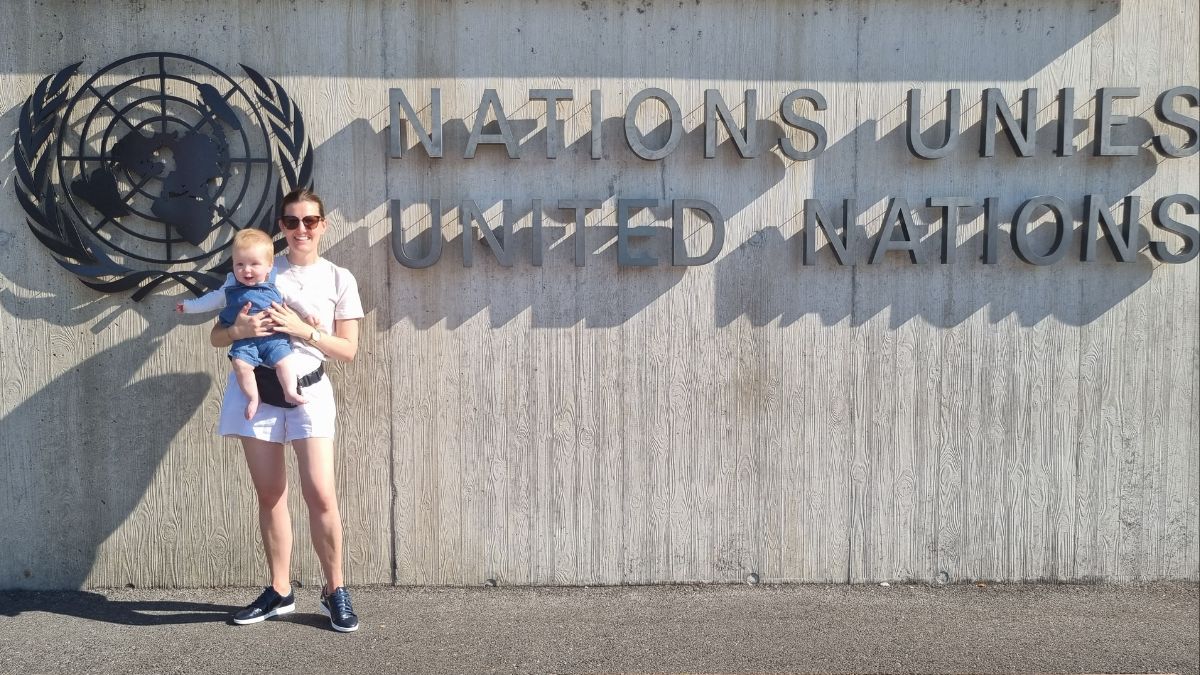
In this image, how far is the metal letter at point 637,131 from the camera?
429cm

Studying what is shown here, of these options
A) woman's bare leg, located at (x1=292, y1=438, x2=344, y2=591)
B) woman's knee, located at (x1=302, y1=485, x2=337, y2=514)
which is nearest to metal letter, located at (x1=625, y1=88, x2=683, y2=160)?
woman's bare leg, located at (x1=292, y1=438, x2=344, y2=591)

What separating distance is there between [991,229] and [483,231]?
8.00 ft

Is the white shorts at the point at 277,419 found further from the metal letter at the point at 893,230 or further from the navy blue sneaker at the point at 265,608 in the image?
the metal letter at the point at 893,230

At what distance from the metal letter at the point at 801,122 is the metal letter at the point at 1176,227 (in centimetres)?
166

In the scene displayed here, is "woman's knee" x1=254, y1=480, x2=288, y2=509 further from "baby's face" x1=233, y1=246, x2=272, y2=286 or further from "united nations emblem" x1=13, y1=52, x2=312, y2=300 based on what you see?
"united nations emblem" x1=13, y1=52, x2=312, y2=300

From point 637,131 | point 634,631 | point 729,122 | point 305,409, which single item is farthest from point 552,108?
point 634,631

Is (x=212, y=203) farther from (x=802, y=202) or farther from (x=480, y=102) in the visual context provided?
(x=802, y=202)

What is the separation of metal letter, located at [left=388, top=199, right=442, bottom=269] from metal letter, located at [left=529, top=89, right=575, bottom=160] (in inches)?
23.5

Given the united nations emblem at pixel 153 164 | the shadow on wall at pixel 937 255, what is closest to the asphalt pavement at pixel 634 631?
the shadow on wall at pixel 937 255

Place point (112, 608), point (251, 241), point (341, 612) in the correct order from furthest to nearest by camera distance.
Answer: point (112, 608)
point (341, 612)
point (251, 241)

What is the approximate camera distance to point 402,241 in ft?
14.3

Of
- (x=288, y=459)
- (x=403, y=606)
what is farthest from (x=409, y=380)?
(x=403, y=606)

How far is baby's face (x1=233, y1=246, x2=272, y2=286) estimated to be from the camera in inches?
145

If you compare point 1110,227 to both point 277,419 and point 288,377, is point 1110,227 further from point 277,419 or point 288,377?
point 277,419
